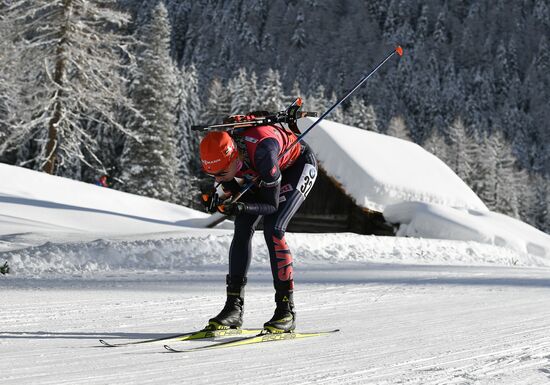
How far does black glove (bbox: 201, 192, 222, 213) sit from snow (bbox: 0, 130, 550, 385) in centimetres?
96

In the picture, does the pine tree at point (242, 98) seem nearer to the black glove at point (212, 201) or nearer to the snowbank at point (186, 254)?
the snowbank at point (186, 254)

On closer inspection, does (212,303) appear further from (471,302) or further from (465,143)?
(465,143)

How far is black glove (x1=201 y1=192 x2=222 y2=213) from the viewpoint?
4.79 meters

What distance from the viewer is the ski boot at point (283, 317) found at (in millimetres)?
4938

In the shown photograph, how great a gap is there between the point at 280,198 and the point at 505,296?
12.9 ft

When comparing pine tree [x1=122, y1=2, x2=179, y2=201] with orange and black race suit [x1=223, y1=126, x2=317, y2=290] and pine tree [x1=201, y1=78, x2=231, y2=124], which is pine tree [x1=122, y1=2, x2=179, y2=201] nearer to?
pine tree [x1=201, y1=78, x2=231, y2=124]

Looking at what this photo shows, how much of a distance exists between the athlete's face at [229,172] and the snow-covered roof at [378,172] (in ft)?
50.9

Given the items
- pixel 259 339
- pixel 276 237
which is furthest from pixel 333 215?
pixel 259 339

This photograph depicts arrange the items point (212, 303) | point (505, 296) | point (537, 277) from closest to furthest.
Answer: point (212, 303)
point (505, 296)
point (537, 277)

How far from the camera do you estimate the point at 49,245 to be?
10789 mm

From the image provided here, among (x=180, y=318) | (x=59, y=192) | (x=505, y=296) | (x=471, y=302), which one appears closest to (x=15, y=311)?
(x=180, y=318)

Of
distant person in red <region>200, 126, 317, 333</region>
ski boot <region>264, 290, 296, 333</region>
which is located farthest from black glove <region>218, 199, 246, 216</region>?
ski boot <region>264, 290, 296, 333</region>

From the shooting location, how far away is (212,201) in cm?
480

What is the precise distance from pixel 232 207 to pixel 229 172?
28 cm
